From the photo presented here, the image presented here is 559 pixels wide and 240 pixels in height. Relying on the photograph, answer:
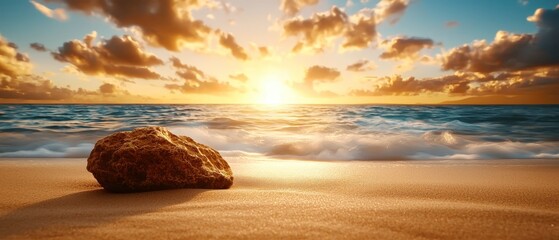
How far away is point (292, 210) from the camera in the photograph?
2.28m

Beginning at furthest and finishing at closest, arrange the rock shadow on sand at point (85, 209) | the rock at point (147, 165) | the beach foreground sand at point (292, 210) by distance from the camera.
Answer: the rock at point (147, 165)
the rock shadow on sand at point (85, 209)
the beach foreground sand at point (292, 210)

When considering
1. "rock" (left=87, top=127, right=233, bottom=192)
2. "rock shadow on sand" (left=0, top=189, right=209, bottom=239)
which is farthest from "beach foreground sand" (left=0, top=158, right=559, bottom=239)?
"rock" (left=87, top=127, right=233, bottom=192)

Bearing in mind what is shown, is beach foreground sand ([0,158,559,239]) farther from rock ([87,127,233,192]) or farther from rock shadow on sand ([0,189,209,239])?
rock ([87,127,233,192])

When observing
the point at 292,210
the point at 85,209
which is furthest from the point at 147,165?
the point at 292,210

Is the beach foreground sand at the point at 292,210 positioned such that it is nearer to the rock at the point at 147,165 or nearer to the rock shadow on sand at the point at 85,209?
the rock shadow on sand at the point at 85,209

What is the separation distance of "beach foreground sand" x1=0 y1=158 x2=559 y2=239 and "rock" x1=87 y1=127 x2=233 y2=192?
0.14m

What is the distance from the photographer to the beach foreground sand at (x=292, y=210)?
73.9 inches

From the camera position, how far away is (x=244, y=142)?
9797mm

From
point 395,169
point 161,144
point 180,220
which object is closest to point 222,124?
point 395,169

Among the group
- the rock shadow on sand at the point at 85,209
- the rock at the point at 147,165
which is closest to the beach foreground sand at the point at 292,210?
the rock shadow on sand at the point at 85,209

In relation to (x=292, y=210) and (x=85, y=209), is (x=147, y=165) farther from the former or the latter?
(x=292, y=210)

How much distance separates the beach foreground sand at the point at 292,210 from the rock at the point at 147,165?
0.14m

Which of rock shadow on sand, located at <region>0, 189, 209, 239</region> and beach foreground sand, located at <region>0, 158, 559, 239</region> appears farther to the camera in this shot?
rock shadow on sand, located at <region>0, 189, 209, 239</region>

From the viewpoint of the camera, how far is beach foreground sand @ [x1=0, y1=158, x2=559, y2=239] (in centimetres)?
188
